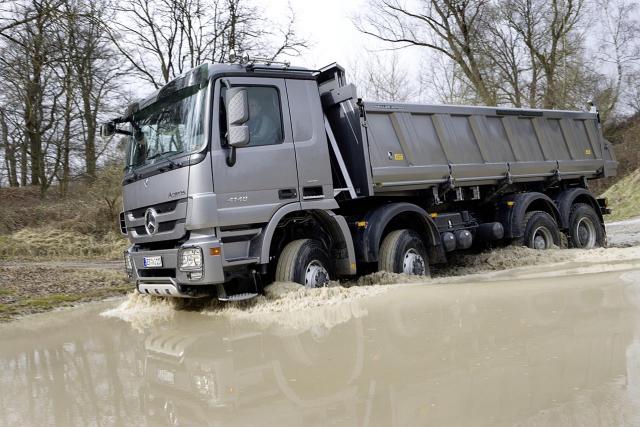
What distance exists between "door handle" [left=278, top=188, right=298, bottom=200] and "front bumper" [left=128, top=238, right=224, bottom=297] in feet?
3.36

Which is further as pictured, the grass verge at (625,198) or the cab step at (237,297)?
the grass verge at (625,198)

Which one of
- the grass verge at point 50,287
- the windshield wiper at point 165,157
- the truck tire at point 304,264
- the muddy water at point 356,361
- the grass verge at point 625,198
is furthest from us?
the grass verge at point 625,198

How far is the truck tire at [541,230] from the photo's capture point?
10.5 meters

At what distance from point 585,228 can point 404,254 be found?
18.7 feet

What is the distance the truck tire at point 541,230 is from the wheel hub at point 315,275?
4829mm

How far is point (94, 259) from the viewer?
55.4 ft

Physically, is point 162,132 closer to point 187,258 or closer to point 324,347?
point 187,258

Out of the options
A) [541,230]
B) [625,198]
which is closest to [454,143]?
[541,230]

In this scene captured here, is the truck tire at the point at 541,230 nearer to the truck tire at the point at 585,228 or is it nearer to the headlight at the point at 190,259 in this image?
the truck tire at the point at 585,228

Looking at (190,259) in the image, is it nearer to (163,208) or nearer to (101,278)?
(163,208)

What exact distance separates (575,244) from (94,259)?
41.5 ft

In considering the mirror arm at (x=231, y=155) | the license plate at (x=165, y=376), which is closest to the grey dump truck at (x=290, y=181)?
the mirror arm at (x=231, y=155)

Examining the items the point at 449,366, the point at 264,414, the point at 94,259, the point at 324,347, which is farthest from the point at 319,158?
the point at 94,259

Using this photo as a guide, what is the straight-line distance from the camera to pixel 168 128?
279 inches
